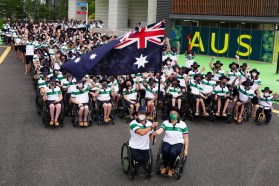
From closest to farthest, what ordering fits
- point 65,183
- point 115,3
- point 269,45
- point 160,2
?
point 65,183 < point 269,45 < point 160,2 < point 115,3

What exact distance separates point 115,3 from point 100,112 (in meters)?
27.8

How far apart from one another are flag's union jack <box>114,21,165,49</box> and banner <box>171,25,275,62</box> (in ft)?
59.8

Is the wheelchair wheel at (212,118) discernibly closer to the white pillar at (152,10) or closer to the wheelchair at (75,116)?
the wheelchair at (75,116)

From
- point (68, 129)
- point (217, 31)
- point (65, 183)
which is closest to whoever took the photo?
point (65, 183)

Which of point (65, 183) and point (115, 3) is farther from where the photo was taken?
point (115, 3)

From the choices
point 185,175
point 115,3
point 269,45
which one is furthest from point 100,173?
point 115,3

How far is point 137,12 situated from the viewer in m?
42.7

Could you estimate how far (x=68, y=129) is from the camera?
1052 centimetres

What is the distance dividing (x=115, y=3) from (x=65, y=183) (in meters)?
32.0

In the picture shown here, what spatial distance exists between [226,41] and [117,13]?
1472 centimetres

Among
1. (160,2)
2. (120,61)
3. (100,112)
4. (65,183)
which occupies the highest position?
(160,2)

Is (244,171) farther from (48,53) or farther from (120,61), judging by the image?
(48,53)

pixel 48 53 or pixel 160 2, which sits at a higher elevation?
pixel 160 2

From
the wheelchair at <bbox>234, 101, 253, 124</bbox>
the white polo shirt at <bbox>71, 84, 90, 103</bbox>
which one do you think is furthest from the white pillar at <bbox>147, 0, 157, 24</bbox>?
the white polo shirt at <bbox>71, 84, 90, 103</bbox>
